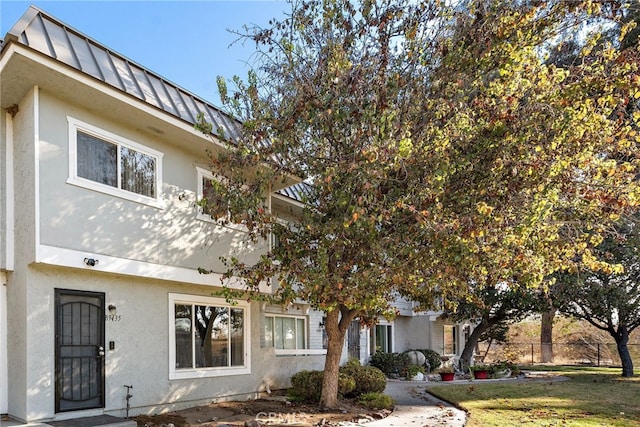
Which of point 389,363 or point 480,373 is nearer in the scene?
point 480,373

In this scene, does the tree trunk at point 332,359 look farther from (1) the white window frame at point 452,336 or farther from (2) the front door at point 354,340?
(1) the white window frame at point 452,336

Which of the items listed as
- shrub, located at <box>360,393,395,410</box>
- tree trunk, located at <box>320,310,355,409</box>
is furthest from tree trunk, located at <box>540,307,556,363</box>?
tree trunk, located at <box>320,310,355,409</box>

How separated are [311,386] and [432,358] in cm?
1372

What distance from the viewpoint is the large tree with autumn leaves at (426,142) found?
8133mm

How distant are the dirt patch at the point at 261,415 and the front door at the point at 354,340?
8.98 metres

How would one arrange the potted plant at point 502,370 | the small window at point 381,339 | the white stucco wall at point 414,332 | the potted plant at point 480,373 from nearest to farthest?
1. the potted plant at point 480,373
2. the potted plant at point 502,370
3. the small window at point 381,339
4. the white stucco wall at point 414,332

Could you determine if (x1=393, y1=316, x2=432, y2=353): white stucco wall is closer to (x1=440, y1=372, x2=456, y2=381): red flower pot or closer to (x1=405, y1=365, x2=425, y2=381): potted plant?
(x1=405, y1=365, x2=425, y2=381): potted plant

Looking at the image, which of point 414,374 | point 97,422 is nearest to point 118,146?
point 97,422

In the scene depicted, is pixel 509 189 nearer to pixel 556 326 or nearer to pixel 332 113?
pixel 332 113

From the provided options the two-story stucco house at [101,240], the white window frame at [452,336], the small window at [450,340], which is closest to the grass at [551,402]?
the two-story stucco house at [101,240]

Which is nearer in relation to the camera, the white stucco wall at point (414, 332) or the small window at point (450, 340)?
the white stucco wall at point (414, 332)

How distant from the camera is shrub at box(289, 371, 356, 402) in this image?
12.0 m

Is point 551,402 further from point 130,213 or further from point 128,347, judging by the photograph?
point 130,213

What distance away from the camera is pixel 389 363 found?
857 inches
